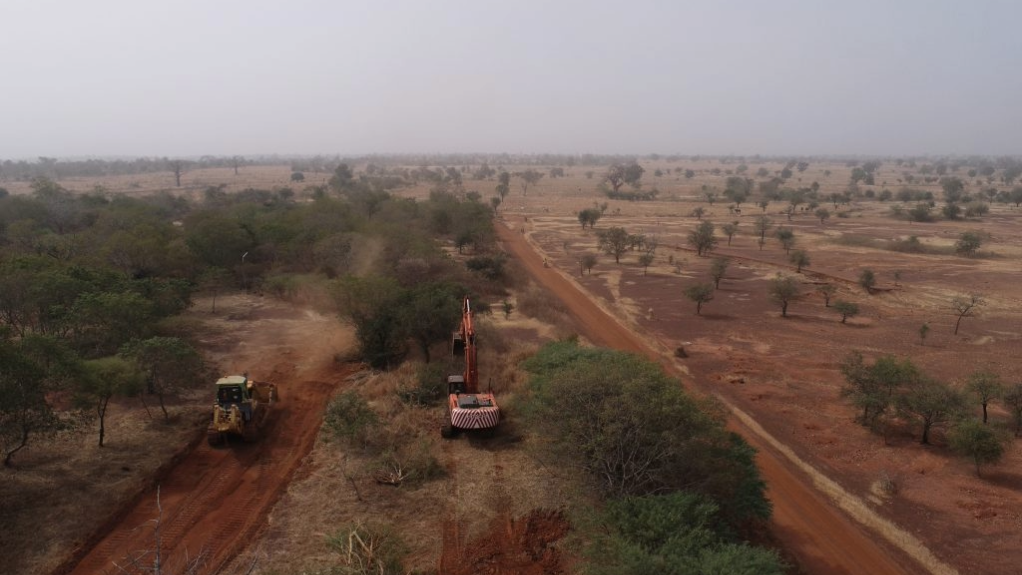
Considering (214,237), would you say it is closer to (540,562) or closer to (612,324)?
(612,324)

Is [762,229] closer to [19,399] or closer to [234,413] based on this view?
[234,413]

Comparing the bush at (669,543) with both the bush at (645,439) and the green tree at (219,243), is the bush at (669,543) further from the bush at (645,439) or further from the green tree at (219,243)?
the green tree at (219,243)

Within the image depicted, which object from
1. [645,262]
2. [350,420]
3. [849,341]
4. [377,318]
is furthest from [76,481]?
[645,262]

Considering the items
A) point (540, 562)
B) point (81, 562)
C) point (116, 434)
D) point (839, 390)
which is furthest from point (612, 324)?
point (81, 562)

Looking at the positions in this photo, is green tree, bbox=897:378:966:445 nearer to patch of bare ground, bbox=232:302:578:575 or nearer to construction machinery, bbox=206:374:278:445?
patch of bare ground, bbox=232:302:578:575

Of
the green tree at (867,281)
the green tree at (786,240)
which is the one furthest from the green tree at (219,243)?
the green tree at (786,240)

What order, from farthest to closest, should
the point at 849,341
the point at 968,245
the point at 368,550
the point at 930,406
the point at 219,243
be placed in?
the point at 968,245
the point at 219,243
the point at 849,341
the point at 930,406
the point at 368,550

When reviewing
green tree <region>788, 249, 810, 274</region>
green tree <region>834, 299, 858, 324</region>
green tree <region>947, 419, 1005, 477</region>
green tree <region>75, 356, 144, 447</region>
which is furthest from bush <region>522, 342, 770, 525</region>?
green tree <region>788, 249, 810, 274</region>
